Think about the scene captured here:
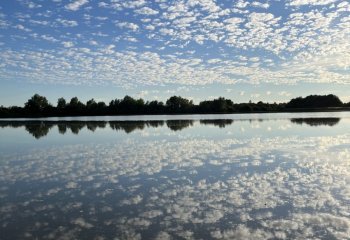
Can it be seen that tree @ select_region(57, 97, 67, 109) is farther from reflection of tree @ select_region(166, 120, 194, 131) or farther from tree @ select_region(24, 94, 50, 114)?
reflection of tree @ select_region(166, 120, 194, 131)

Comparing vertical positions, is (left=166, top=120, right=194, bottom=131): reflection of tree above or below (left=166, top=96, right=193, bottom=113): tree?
below

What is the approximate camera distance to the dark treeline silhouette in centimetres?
15962

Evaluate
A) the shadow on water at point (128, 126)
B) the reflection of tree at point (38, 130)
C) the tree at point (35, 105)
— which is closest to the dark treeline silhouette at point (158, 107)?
the tree at point (35, 105)

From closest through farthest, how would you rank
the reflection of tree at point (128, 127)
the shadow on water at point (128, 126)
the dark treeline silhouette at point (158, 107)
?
the shadow on water at point (128, 126) → the reflection of tree at point (128, 127) → the dark treeline silhouette at point (158, 107)

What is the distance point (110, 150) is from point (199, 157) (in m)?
7.01

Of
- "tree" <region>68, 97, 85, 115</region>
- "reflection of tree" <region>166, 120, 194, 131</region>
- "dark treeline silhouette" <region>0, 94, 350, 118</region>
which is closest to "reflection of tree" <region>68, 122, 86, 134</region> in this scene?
"reflection of tree" <region>166, 120, 194, 131</region>

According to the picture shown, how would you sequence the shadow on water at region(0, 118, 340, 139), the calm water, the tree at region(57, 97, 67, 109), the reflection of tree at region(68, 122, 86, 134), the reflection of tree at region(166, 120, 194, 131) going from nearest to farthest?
the calm water, the reflection of tree at region(68, 122, 86, 134), the shadow on water at region(0, 118, 340, 139), the reflection of tree at region(166, 120, 194, 131), the tree at region(57, 97, 67, 109)

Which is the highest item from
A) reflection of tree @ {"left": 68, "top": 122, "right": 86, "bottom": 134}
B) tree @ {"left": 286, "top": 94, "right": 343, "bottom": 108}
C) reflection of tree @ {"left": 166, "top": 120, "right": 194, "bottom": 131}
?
tree @ {"left": 286, "top": 94, "right": 343, "bottom": 108}

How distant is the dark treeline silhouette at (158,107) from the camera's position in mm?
159625

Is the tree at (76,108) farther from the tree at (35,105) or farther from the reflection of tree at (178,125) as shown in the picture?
the reflection of tree at (178,125)

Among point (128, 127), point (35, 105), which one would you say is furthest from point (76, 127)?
point (35, 105)

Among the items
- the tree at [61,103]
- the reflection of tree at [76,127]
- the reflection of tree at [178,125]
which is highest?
the tree at [61,103]

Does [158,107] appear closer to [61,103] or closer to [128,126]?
[61,103]

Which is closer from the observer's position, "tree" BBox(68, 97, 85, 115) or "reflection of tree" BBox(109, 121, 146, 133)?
"reflection of tree" BBox(109, 121, 146, 133)
